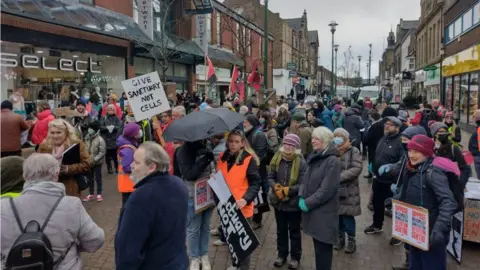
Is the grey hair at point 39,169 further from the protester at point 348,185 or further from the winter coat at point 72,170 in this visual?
the protester at point 348,185

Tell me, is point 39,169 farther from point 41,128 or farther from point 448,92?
point 448,92

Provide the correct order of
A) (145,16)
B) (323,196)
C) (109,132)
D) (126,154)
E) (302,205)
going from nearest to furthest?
(323,196) → (302,205) → (126,154) → (109,132) → (145,16)

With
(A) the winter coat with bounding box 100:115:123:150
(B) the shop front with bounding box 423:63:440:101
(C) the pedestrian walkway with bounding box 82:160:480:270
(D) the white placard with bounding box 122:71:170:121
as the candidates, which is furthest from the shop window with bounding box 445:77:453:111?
(D) the white placard with bounding box 122:71:170:121

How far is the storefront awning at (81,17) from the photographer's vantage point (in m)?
12.5

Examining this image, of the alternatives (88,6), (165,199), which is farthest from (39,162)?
(88,6)

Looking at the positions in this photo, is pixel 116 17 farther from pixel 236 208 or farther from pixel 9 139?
pixel 236 208

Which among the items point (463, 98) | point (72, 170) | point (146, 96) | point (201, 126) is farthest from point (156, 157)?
point (463, 98)

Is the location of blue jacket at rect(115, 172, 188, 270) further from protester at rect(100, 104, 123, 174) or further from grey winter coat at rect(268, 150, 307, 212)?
protester at rect(100, 104, 123, 174)

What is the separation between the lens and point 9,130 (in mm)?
7488

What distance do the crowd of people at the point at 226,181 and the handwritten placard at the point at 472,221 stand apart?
2.15 feet

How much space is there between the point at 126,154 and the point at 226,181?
1.54 meters

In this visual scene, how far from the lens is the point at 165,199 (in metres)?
3.04

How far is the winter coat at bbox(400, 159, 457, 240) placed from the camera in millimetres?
3713

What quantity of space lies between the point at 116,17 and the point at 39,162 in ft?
53.4
